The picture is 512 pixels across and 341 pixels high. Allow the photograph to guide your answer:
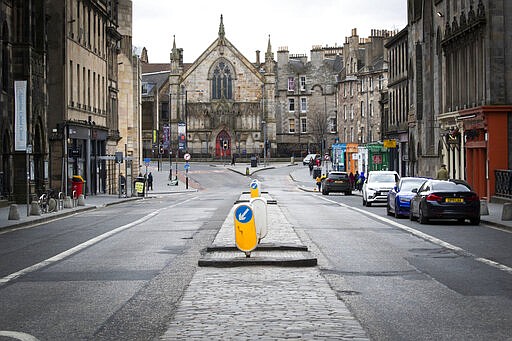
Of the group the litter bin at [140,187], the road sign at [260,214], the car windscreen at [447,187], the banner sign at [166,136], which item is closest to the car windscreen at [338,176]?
the litter bin at [140,187]

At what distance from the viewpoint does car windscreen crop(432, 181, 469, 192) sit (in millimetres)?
29655

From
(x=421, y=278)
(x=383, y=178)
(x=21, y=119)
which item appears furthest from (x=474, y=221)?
(x=21, y=119)

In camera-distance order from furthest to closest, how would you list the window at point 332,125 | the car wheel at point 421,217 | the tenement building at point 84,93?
1. the window at point 332,125
2. the tenement building at point 84,93
3. the car wheel at point 421,217

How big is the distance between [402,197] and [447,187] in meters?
4.08

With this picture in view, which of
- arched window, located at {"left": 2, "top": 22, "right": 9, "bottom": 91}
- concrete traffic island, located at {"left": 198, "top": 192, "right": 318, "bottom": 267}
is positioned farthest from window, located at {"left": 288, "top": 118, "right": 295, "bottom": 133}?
concrete traffic island, located at {"left": 198, "top": 192, "right": 318, "bottom": 267}

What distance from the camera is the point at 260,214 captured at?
683 inches

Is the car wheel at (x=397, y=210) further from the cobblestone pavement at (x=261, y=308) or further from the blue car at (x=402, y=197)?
the cobblestone pavement at (x=261, y=308)

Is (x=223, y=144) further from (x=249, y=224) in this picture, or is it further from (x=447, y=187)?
(x=249, y=224)

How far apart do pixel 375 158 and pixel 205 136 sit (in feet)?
192

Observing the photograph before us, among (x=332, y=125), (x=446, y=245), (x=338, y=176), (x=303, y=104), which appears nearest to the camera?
(x=446, y=245)

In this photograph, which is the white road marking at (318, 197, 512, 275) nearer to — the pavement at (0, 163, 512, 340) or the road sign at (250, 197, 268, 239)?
the pavement at (0, 163, 512, 340)

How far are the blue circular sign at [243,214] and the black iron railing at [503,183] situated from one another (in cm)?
2697

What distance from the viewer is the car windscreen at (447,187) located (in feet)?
97.3

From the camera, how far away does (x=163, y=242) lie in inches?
901
